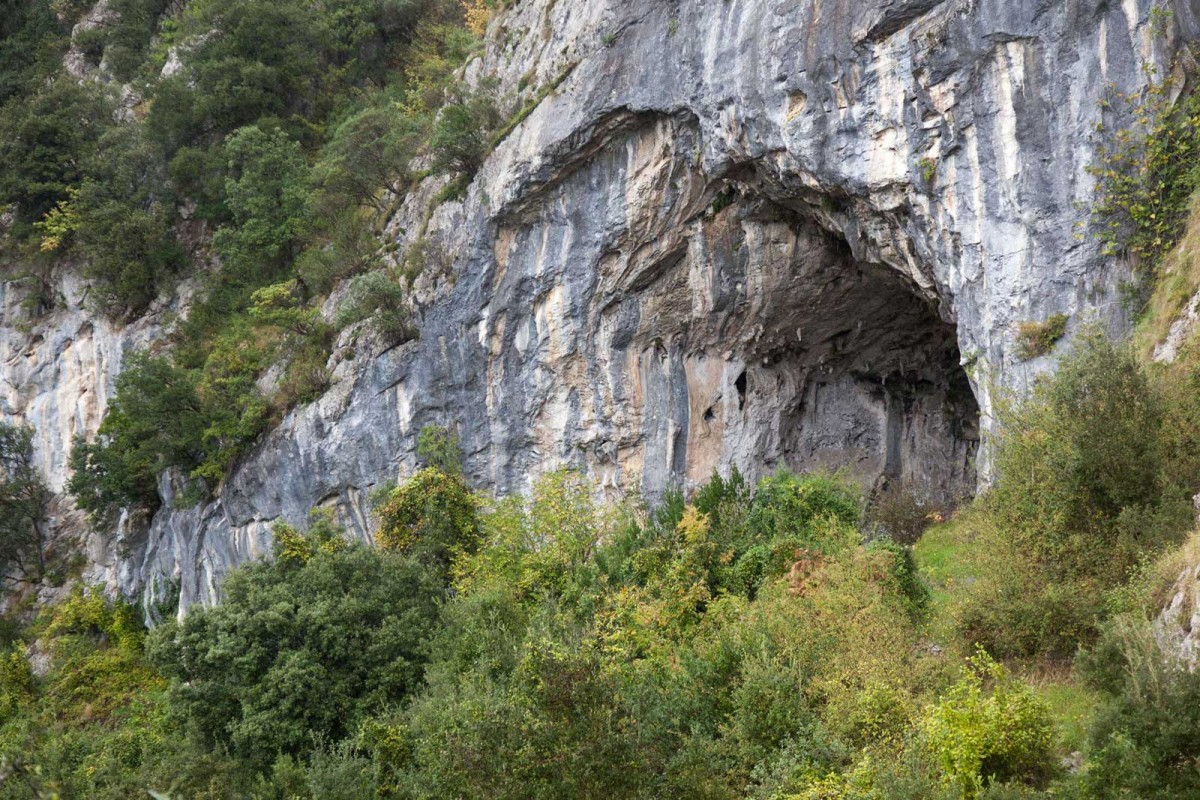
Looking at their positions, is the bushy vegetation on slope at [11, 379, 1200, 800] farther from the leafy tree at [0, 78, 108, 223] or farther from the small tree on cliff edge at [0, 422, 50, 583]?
the leafy tree at [0, 78, 108, 223]

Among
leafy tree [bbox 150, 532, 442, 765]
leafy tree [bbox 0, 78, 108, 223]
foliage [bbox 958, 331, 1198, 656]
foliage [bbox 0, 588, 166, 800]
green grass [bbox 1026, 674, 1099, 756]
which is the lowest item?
foliage [bbox 0, 588, 166, 800]

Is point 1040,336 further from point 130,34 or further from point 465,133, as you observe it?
point 130,34

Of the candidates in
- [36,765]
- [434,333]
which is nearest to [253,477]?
[434,333]

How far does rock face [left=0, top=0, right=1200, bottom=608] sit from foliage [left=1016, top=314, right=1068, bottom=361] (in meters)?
0.21

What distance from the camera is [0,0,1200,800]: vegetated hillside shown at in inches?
345

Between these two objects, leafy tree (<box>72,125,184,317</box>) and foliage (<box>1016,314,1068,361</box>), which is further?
leafy tree (<box>72,125,184,317</box>)

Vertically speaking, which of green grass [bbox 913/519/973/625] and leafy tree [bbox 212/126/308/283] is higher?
leafy tree [bbox 212/126/308/283]

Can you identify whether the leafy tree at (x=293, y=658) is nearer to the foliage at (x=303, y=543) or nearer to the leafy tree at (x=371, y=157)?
the foliage at (x=303, y=543)

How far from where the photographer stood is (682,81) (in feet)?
A: 58.2

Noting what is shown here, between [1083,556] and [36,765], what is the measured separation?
1804cm

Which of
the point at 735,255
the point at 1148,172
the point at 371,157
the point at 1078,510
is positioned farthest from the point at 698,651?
the point at 371,157

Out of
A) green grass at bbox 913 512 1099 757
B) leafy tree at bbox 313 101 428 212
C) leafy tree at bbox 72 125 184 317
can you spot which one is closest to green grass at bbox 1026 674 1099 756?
green grass at bbox 913 512 1099 757

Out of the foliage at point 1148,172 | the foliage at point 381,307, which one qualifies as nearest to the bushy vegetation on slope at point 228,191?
the foliage at point 381,307

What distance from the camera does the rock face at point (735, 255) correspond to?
1338 cm
